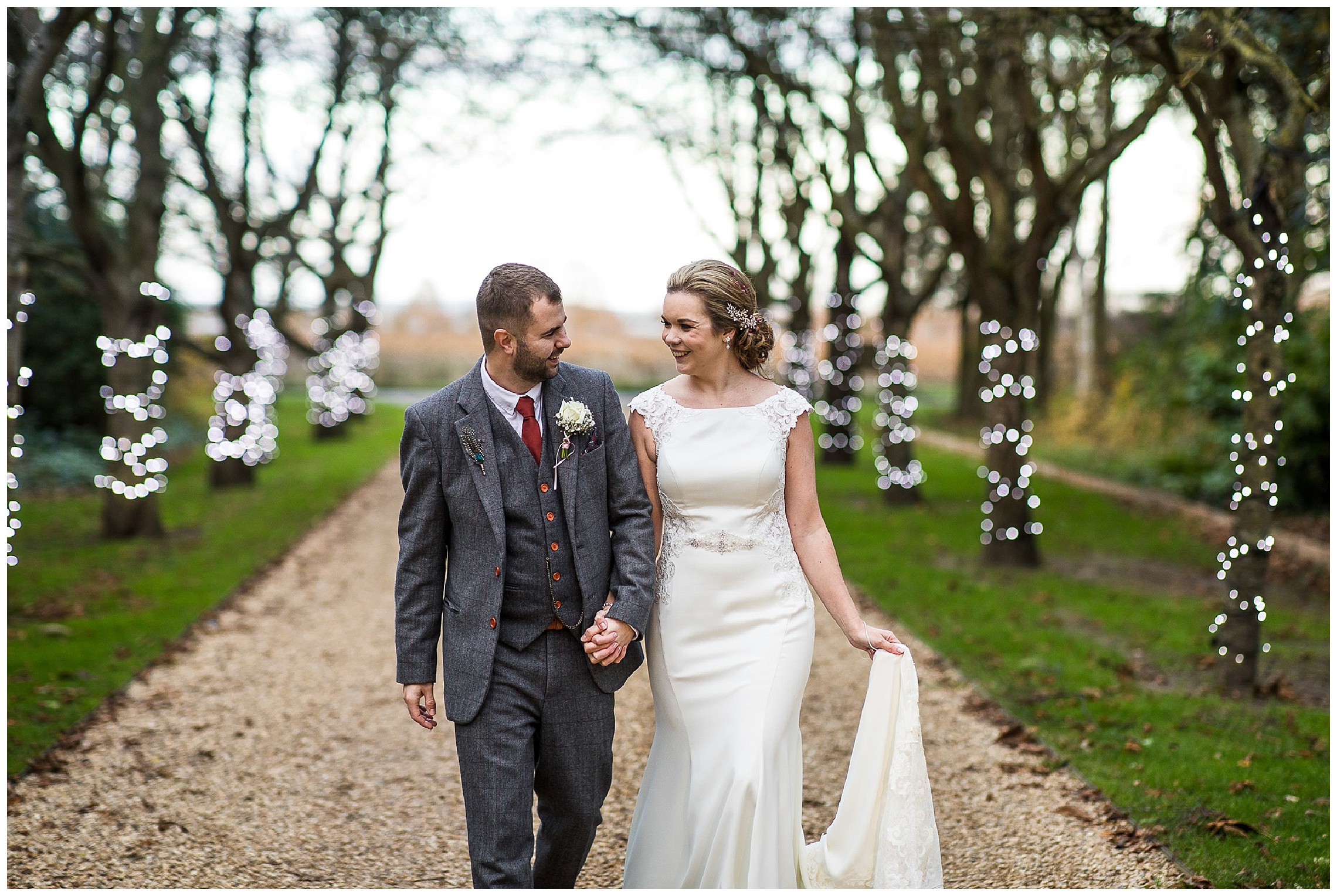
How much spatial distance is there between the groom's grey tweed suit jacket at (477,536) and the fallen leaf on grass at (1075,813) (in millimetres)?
2393

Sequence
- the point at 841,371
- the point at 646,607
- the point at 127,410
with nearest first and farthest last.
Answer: the point at 646,607 → the point at 127,410 → the point at 841,371

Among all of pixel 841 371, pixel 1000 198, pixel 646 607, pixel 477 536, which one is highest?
pixel 1000 198

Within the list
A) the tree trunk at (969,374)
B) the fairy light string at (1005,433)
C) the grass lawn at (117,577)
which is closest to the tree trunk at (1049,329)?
the tree trunk at (969,374)

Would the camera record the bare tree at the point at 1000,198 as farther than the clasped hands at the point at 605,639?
Yes

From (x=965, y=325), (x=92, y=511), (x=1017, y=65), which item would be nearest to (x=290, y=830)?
(x=1017, y=65)

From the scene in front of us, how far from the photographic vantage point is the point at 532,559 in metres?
3.23

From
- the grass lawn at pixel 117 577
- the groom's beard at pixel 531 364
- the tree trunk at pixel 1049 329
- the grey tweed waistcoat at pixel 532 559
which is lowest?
the grass lawn at pixel 117 577

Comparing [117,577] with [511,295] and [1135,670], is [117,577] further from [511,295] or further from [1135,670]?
[1135,670]

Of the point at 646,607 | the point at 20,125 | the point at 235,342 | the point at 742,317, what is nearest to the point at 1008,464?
the point at 742,317

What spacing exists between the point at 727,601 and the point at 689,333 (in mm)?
855

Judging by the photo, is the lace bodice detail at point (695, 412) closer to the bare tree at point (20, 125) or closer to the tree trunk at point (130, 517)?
the bare tree at point (20, 125)

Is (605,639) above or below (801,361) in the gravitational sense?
below

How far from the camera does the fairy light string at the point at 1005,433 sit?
33.4ft

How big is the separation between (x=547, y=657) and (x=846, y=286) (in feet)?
48.8
